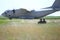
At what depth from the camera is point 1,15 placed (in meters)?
1.55

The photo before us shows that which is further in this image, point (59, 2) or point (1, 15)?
point (59, 2)

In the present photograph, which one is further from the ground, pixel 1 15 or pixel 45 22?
pixel 1 15

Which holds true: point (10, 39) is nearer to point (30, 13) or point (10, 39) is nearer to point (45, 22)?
point (45, 22)

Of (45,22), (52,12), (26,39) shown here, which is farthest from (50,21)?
(26,39)

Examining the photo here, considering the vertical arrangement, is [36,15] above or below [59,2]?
below

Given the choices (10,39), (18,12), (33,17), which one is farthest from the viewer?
(33,17)

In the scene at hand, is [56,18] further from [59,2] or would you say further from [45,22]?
[59,2]

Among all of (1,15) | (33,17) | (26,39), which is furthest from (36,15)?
(26,39)

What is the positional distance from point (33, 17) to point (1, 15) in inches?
19.6

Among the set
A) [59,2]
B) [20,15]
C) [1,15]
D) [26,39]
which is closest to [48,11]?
[59,2]

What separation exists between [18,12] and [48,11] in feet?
1.27

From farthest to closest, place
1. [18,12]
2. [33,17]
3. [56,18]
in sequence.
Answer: [33,17]
[18,12]
[56,18]

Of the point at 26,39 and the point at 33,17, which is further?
the point at 33,17

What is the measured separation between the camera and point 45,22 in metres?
1.56
